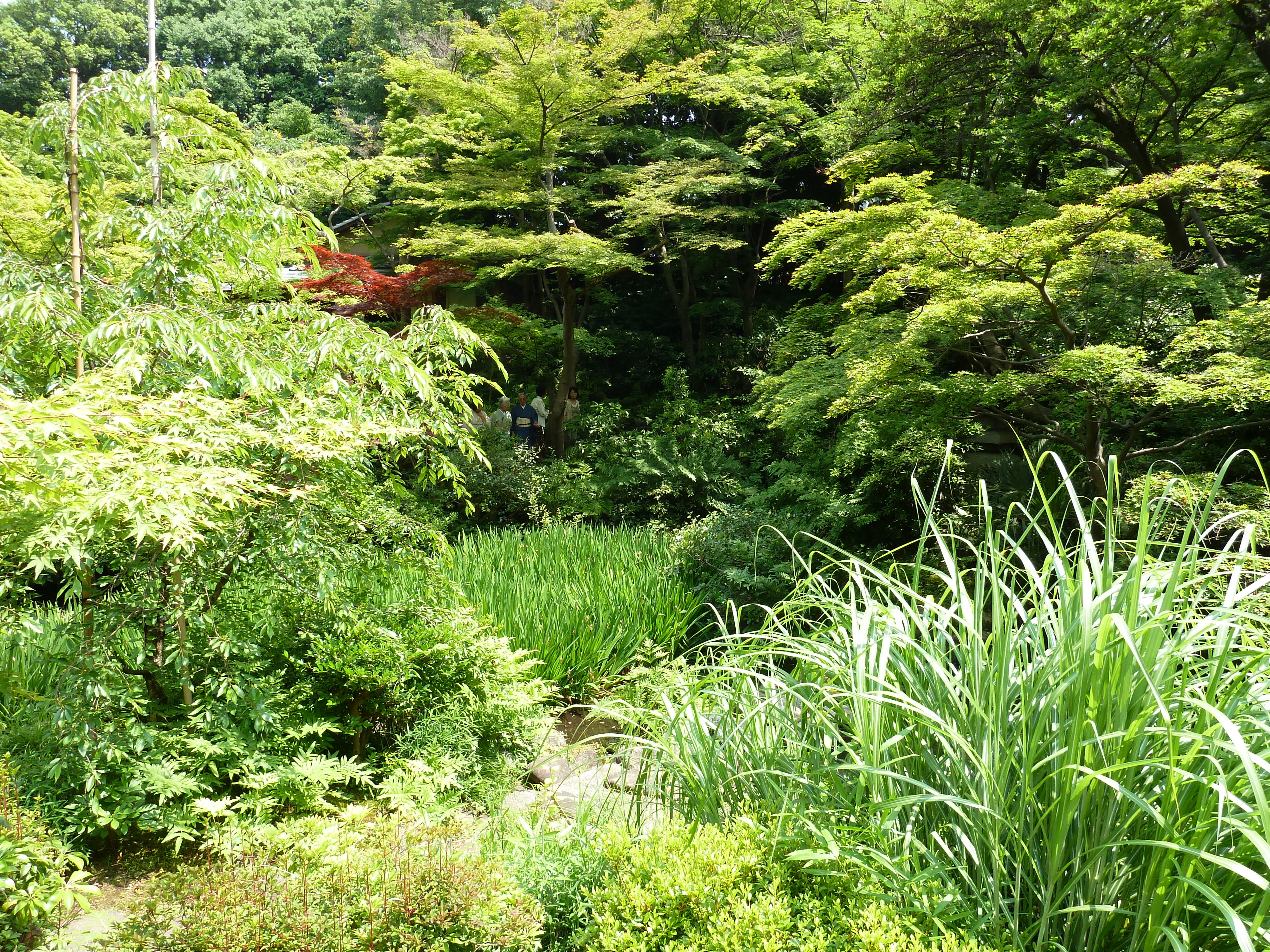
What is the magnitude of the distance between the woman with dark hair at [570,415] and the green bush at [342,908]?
358 inches

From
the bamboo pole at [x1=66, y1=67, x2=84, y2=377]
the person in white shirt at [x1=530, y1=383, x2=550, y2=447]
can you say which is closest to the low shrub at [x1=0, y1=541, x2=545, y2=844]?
the bamboo pole at [x1=66, y1=67, x2=84, y2=377]

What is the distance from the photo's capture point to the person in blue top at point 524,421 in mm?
11133

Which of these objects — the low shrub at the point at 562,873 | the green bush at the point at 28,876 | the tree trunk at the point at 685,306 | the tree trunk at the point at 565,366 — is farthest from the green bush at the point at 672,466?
the green bush at the point at 28,876

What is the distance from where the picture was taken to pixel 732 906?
1566mm

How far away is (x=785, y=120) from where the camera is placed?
1017 cm

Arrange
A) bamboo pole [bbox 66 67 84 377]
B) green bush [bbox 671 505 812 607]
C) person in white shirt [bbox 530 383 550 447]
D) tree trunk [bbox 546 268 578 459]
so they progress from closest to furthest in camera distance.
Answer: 1. bamboo pole [bbox 66 67 84 377]
2. green bush [bbox 671 505 812 607]
3. tree trunk [bbox 546 268 578 459]
4. person in white shirt [bbox 530 383 550 447]

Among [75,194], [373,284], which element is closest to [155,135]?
[75,194]

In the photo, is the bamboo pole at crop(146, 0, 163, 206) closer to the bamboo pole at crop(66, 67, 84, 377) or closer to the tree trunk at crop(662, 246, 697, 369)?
the bamboo pole at crop(66, 67, 84, 377)

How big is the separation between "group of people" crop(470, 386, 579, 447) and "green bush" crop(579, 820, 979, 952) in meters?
9.12

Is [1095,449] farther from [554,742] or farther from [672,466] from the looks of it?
[672,466]

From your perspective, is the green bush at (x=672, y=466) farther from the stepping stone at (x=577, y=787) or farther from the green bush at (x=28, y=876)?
the green bush at (x=28, y=876)

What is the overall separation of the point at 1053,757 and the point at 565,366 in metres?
9.61

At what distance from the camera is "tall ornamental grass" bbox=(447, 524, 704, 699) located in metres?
4.32

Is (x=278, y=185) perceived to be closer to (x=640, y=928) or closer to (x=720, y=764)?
(x=720, y=764)
